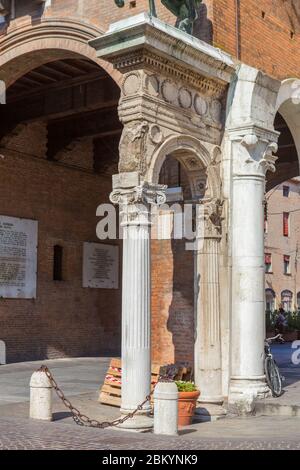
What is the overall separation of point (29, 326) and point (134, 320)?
383 inches

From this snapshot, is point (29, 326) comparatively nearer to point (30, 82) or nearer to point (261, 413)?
point (30, 82)

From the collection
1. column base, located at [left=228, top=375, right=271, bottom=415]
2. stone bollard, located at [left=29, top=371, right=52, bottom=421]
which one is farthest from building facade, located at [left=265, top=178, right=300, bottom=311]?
stone bollard, located at [left=29, top=371, right=52, bottom=421]

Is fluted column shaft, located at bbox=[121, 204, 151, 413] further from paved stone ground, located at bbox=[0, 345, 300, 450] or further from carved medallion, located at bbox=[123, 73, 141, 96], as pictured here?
carved medallion, located at bbox=[123, 73, 141, 96]

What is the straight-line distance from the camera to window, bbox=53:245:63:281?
66.9 ft

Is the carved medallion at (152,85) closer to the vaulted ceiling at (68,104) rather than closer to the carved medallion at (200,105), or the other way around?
the carved medallion at (200,105)

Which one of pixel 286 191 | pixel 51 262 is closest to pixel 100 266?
pixel 51 262

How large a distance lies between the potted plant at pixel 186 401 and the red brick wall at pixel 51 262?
352 inches

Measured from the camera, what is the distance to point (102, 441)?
7957 mm

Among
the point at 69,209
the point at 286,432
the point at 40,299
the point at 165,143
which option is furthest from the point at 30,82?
the point at 286,432

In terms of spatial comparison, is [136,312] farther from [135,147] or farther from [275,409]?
[275,409]

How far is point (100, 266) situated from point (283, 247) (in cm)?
2809

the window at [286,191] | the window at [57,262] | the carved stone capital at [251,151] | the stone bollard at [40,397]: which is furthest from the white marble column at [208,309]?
the window at [286,191]

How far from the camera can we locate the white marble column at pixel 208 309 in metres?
11.5

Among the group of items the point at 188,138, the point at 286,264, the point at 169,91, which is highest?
the point at 169,91
